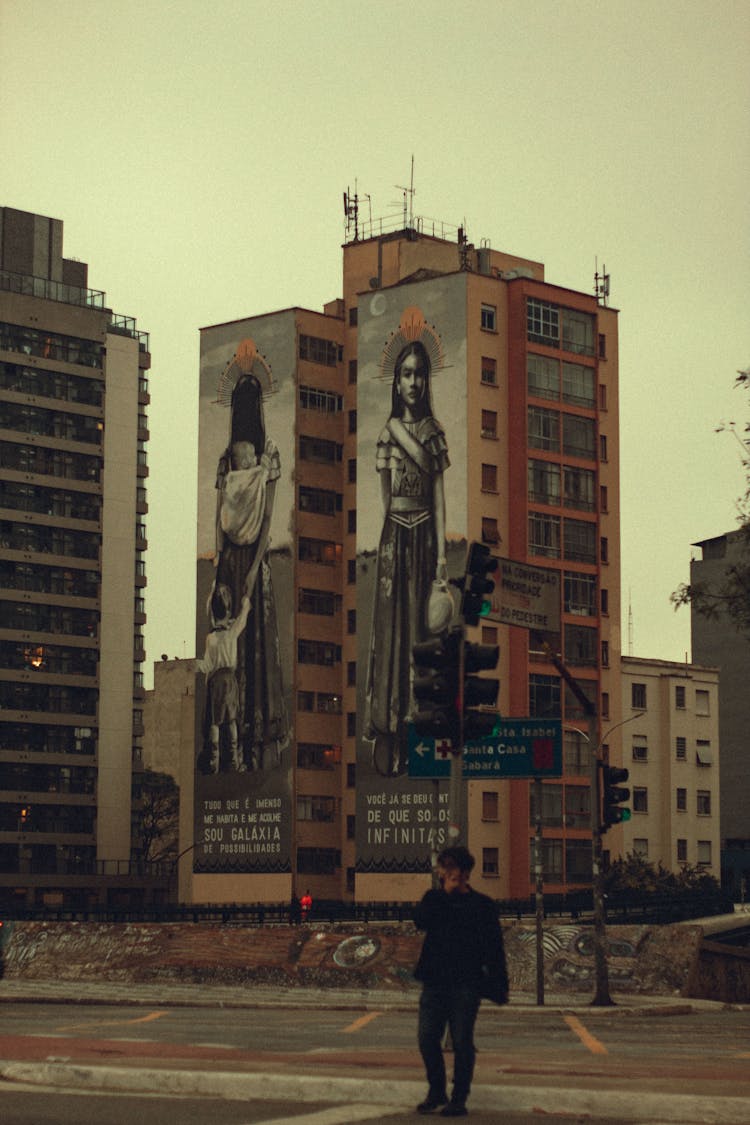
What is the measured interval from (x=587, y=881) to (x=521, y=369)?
28.3 metres

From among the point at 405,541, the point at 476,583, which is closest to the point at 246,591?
the point at 405,541

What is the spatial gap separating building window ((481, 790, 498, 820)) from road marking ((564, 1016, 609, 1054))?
6759 cm

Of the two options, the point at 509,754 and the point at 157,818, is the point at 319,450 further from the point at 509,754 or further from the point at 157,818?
the point at 509,754

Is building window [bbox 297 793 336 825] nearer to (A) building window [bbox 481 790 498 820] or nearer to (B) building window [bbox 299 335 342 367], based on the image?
(A) building window [bbox 481 790 498 820]

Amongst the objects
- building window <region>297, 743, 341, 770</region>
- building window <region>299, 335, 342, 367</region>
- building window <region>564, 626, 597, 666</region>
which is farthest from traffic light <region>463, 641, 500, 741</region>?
building window <region>299, 335, 342, 367</region>

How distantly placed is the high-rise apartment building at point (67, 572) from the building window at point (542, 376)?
35905 mm

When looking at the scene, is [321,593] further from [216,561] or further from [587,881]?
[587,881]

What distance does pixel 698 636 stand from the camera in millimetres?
134875

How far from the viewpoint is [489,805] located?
99875 millimetres

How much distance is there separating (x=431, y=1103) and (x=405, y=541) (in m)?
90.8

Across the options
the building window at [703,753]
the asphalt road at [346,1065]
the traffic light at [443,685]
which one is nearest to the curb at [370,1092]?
the asphalt road at [346,1065]

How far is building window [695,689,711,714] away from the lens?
11956 centimetres

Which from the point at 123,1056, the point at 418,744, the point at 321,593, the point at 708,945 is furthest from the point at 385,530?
the point at 123,1056

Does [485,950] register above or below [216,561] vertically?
below
